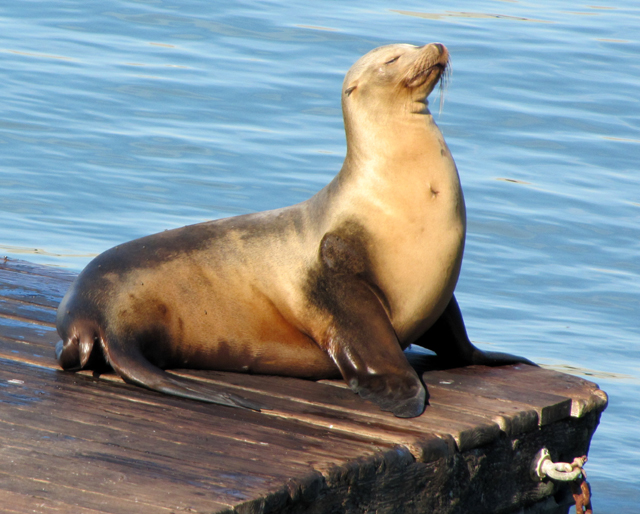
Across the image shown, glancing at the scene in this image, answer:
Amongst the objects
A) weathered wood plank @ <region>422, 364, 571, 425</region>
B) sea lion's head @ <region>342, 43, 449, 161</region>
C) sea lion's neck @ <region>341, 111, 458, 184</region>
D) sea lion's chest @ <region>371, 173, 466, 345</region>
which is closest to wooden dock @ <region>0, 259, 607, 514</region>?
weathered wood plank @ <region>422, 364, 571, 425</region>

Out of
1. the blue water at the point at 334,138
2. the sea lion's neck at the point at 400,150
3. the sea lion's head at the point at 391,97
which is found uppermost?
the sea lion's head at the point at 391,97

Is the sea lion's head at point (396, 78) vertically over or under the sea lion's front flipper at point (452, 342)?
over

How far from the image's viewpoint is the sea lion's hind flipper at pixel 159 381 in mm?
4059

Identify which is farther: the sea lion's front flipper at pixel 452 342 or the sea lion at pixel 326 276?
the sea lion's front flipper at pixel 452 342

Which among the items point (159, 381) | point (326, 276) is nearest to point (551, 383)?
point (326, 276)

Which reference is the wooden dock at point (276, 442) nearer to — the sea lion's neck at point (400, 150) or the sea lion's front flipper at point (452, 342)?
the sea lion's front flipper at point (452, 342)

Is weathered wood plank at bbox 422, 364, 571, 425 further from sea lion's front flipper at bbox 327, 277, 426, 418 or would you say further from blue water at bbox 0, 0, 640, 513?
blue water at bbox 0, 0, 640, 513

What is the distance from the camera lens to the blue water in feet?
28.6

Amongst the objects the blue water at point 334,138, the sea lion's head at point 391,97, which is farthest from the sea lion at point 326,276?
the blue water at point 334,138

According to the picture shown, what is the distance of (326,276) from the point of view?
4469 mm

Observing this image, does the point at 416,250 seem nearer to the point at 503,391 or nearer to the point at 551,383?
the point at 503,391

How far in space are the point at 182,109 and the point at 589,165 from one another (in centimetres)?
503

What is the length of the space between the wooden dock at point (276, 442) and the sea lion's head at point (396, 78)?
1.21m

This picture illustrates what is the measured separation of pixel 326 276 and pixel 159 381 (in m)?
0.84
